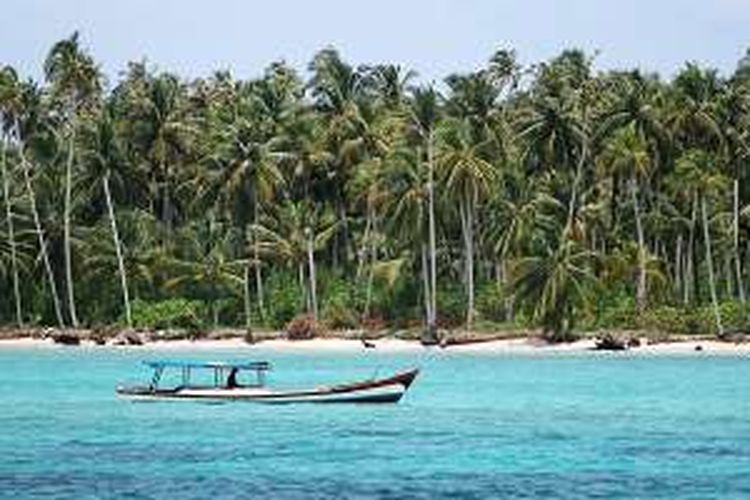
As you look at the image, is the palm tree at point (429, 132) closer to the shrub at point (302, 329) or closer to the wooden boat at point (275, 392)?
the shrub at point (302, 329)

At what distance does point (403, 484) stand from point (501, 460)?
5684 mm

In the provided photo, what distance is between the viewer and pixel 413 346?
331 feet

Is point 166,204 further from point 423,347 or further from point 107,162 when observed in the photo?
point 423,347

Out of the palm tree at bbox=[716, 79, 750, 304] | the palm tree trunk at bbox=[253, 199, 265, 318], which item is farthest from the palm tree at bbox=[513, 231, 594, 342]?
the palm tree trunk at bbox=[253, 199, 265, 318]

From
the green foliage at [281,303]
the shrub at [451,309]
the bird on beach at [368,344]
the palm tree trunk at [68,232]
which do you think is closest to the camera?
the bird on beach at [368,344]

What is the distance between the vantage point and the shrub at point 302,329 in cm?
10462

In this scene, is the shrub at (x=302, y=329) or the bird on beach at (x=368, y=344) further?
the shrub at (x=302, y=329)

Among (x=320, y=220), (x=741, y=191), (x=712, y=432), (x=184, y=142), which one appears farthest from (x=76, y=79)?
(x=712, y=432)

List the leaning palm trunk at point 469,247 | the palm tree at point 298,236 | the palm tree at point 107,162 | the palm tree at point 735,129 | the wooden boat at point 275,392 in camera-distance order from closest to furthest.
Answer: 1. the wooden boat at point 275,392
2. the palm tree at point 735,129
3. the leaning palm trunk at point 469,247
4. the palm tree at point 298,236
5. the palm tree at point 107,162

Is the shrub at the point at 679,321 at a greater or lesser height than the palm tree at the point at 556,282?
lesser

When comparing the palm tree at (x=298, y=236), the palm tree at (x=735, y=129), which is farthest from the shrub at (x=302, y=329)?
the palm tree at (x=735, y=129)

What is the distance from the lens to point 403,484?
35656 mm

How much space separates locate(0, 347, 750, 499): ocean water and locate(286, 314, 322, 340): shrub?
2526 cm

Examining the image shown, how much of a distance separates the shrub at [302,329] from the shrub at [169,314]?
686 cm
